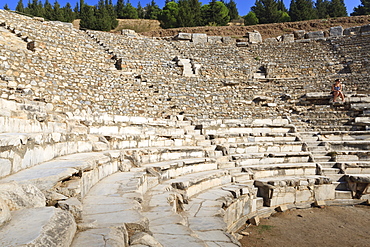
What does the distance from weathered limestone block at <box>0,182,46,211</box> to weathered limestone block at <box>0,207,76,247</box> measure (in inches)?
2.4

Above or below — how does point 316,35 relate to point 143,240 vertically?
above

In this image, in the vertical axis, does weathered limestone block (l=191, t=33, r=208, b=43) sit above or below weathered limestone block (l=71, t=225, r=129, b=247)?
above

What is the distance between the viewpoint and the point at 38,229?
5.32ft

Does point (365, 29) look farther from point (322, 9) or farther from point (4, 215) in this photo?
point (322, 9)

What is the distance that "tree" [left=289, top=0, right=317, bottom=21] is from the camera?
35281mm

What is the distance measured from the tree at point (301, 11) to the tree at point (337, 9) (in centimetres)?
356

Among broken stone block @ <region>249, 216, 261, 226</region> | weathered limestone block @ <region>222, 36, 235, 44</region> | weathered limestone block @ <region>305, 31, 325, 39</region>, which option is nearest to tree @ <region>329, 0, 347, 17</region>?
weathered limestone block @ <region>305, 31, 325, 39</region>

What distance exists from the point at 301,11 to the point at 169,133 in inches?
1317

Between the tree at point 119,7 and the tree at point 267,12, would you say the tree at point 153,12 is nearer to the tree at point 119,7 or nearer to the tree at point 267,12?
the tree at point 119,7

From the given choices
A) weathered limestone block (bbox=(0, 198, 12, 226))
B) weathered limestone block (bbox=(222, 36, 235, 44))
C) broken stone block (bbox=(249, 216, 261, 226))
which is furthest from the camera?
weathered limestone block (bbox=(222, 36, 235, 44))

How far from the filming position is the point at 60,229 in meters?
1.79

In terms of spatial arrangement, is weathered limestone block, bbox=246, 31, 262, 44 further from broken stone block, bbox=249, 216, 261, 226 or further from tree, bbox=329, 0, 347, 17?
tree, bbox=329, 0, 347, 17

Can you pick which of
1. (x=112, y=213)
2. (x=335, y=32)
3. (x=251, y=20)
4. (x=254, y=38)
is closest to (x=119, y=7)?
(x=251, y=20)

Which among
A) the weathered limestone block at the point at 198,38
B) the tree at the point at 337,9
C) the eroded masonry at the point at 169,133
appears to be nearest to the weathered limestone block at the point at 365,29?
the eroded masonry at the point at 169,133
